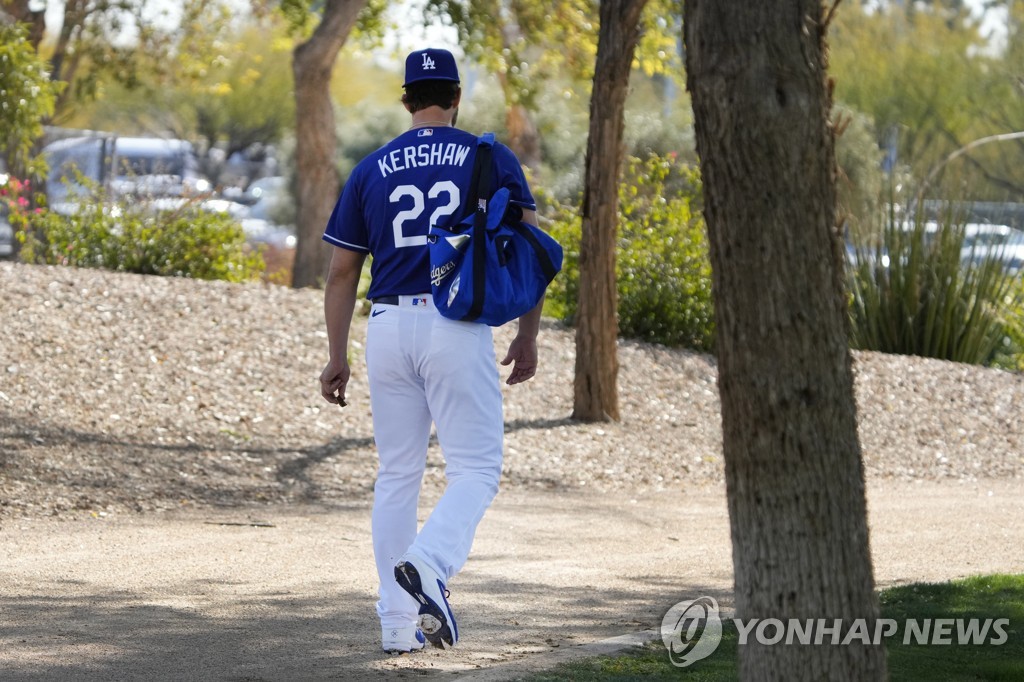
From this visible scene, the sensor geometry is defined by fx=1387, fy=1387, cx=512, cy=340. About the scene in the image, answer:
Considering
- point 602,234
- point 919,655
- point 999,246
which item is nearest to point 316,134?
point 602,234

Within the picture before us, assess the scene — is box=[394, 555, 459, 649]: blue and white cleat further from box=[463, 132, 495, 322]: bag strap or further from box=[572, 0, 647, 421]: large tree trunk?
box=[572, 0, 647, 421]: large tree trunk

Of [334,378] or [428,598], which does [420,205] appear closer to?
[334,378]

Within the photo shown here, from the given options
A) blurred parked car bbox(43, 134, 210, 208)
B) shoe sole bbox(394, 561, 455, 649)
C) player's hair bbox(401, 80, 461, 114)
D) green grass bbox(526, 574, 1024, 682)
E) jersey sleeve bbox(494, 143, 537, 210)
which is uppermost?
blurred parked car bbox(43, 134, 210, 208)

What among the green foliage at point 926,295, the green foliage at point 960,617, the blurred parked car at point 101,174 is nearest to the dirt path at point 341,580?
the green foliage at point 960,617

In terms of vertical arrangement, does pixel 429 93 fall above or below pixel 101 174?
below

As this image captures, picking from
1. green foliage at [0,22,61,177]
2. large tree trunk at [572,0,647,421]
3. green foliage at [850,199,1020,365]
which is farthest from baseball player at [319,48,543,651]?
green foliage at [850,199,1020,365]

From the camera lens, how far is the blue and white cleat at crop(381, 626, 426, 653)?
4.54 meters

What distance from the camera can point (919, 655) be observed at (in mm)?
4719

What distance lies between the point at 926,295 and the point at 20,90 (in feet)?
29.7

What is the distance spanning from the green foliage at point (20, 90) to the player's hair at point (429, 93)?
8966mm

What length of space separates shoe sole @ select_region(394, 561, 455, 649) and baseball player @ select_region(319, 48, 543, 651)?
88mm

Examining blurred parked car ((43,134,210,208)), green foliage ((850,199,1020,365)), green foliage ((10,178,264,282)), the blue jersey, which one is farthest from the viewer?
blurred parked car ((43,134,210,208))

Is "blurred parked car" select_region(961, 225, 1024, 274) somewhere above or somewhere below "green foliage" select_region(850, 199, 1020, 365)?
above

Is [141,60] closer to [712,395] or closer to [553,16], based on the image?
[553,16]
